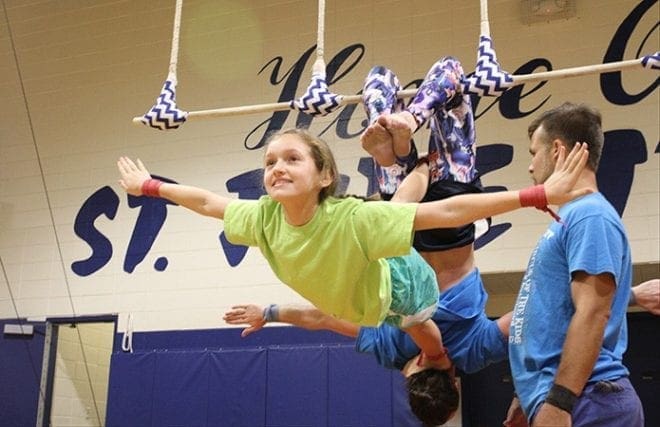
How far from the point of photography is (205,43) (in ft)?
24.2

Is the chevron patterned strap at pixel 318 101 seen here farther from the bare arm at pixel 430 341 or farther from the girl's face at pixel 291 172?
the bare arm at pixel 430 341

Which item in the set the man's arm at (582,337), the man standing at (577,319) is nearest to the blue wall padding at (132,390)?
the man standing at (577,319)

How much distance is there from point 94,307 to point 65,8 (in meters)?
3.10

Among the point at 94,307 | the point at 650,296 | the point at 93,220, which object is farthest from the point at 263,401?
the point at 650,296

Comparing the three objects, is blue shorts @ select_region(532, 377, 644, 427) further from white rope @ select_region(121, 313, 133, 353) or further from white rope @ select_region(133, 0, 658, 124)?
white rope @ select_region(121, 313, 133, 353)

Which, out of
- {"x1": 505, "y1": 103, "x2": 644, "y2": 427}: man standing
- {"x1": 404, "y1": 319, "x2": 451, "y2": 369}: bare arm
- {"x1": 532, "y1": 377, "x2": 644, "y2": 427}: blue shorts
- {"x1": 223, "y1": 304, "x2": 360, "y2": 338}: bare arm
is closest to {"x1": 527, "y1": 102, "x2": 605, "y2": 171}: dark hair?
{"x1": 505, "y1": 103, "x2": 644, "y2": 427}: man standing

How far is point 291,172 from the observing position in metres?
2.50

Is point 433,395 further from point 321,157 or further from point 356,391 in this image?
point 356,391

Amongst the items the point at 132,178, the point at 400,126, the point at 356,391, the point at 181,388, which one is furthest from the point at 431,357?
the point at 181,388

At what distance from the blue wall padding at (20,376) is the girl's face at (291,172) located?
17.7 ft

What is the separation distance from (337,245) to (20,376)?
568cm

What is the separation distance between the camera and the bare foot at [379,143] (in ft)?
9.48

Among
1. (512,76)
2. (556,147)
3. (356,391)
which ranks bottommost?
(356,391)

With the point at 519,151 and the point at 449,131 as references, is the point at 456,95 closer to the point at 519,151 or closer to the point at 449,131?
the point at 449,131
